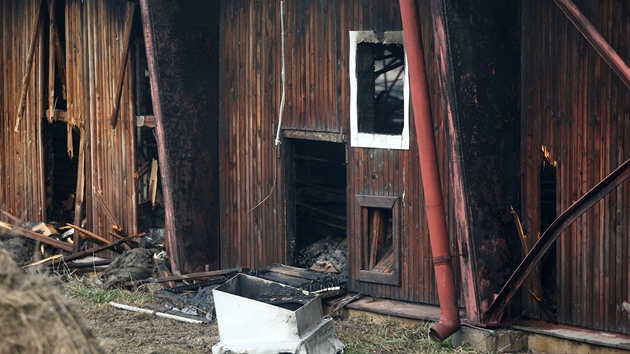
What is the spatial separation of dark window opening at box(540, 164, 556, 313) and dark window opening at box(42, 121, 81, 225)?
311 inches

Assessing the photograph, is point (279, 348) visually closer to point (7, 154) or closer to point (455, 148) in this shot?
point (455, 148)

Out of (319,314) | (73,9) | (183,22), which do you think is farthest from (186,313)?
(73,9)

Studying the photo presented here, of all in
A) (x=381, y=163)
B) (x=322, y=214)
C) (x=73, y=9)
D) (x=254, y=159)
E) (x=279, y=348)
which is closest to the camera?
(x=279, y=348)

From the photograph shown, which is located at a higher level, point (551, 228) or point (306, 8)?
point (306, 8)

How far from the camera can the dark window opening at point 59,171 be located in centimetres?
1698

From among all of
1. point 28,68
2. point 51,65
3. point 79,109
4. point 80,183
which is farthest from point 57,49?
point 80,183

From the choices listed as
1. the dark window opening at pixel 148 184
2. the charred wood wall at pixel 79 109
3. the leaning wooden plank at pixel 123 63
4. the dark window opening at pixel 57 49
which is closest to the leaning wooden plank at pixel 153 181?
the dark window opening at pixel 148 184

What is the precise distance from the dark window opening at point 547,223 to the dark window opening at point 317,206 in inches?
102

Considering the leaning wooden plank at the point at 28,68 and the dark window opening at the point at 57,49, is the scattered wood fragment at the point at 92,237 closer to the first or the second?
the dark window opening at the point at 57,49

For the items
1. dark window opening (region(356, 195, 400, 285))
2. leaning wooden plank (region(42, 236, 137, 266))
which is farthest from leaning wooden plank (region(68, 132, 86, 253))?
dark window opening (region(356, 195, 400, 285))

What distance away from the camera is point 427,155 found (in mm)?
10883

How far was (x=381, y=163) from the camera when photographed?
12250 mm

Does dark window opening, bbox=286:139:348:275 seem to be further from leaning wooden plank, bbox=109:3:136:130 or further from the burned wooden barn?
leaning wooden plank, bbox=109:3:136:130

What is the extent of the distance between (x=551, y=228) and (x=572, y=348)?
112cm
